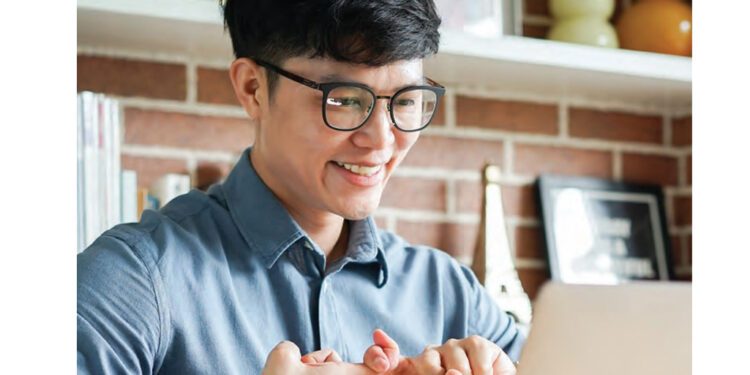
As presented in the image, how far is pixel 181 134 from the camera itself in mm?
1906

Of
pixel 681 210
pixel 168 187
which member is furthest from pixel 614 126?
pixel 168 187

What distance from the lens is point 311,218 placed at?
4.53 ft

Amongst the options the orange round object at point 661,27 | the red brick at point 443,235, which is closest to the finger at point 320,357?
the red brick at point 443,235

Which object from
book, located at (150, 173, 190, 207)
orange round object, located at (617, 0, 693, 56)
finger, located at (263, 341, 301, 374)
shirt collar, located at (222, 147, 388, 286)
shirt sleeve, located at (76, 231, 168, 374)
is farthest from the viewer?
orange round object, located at (617, 0, 693, 56)

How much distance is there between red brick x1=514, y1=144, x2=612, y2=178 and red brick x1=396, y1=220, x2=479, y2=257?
0.17 metres

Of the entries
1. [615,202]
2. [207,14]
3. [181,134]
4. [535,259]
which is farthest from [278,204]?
[615,202]

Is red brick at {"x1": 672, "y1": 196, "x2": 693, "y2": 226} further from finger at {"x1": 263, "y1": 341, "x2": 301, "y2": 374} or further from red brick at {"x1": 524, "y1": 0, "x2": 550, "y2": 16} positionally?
finger at {"x1": 263, "y1": 341, "x2": 301, "y2": 374}

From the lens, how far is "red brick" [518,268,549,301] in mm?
2170

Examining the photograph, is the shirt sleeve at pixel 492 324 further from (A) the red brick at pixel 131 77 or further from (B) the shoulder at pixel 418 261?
(A) the red brick at pixel 131 77

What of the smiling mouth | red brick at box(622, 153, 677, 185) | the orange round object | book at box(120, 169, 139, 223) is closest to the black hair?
the smiling mouth

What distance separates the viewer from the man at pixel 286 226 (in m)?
1.19

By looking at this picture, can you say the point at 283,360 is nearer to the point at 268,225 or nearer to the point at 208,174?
the point at 268,225

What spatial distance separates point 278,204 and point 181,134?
2.00 ft

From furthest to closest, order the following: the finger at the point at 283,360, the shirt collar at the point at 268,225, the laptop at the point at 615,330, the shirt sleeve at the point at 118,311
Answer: the shirt collar at the point at 268,225 < the shirt sleeve at the point at 118,311 < the finger at the point at 283,360 < the laptop at the point at 615,330
